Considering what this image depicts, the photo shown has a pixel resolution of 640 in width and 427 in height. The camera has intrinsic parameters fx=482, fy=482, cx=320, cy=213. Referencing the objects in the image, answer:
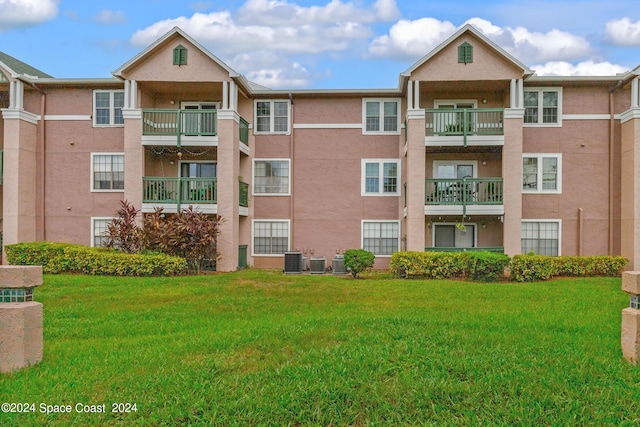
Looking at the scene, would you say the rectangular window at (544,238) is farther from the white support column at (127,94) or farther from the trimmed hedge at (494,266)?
the white support column at (127,94)

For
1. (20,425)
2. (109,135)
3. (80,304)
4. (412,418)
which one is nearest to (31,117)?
(109,135)

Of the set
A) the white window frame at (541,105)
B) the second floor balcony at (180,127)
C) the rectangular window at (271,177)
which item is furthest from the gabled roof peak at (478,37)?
the second floor balcony at (180,127)

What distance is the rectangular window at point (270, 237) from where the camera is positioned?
21.2 m

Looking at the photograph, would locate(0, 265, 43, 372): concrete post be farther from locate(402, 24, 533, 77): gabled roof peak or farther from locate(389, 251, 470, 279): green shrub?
locate(402, 24, 533, 77): gabled roof peak

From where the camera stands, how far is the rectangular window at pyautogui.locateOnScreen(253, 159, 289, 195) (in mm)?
21266

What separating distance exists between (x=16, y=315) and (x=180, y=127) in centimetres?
Result: 1451

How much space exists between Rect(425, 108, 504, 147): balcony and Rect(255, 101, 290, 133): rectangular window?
20.3 feet

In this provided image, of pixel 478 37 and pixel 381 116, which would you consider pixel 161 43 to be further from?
pixel 478 37

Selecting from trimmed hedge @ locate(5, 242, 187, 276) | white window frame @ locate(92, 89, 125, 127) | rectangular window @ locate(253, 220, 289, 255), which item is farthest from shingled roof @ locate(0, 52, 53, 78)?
rectangular window @ locate(253, 220, 289, 255)

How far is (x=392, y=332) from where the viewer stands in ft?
24.1

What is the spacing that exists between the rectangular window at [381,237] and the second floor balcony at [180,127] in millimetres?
7378

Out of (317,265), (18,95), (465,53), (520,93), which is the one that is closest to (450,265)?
(317,265)

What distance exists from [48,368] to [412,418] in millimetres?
4321

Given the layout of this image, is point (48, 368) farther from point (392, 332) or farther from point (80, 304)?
point (80, 304)
